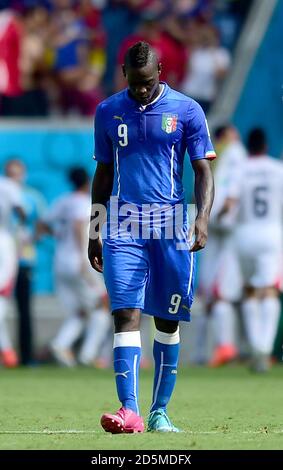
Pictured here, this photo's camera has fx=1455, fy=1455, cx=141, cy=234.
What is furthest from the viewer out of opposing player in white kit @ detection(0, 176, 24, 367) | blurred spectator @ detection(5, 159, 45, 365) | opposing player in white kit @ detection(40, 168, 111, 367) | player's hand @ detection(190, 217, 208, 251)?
opposing player in white kit @ detection(40, 168, 111, 367)

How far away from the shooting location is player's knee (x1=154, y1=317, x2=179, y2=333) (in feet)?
29.2

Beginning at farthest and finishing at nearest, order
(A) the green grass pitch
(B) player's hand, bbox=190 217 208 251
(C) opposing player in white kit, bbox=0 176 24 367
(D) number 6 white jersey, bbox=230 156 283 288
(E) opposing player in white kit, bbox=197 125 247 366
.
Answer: (C) opposing player in white kit, bbox=0 176 24 367 → (E) opposing player in white kit, bbox=197 125 247 366 → (D) number 6 white jersey, bbox=230 156 283 288 → (B) player's hand, bbox=190 217 208 251 → (A) the green grass pitch

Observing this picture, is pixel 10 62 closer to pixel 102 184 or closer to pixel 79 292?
pixel 79 292

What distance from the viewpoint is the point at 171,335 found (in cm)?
895

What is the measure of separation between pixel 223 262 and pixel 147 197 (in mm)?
8483

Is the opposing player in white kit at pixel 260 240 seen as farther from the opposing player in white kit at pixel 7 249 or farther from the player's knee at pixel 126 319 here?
the player's knee at pixel 126 319

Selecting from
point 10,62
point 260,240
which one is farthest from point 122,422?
point 10,62

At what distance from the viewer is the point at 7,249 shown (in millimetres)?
17375

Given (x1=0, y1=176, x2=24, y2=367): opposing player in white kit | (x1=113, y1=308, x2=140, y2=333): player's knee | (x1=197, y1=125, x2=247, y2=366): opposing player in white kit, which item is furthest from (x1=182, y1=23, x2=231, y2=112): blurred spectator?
(x1=113, y1=308, x2=140, y2=333): player's knee

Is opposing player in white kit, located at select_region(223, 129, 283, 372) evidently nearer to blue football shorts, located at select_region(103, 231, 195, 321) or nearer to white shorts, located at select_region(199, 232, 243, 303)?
white shorts, located at select_region(199, 232, 243, 303)

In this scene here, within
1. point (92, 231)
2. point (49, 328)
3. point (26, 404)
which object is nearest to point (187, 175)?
point (49, 328)

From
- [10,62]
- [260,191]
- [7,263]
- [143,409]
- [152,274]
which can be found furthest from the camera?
[10,62]

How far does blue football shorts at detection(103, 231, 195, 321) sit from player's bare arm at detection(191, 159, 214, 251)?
0.75 ft

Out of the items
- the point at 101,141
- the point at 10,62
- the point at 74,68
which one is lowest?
the point at 74,68
